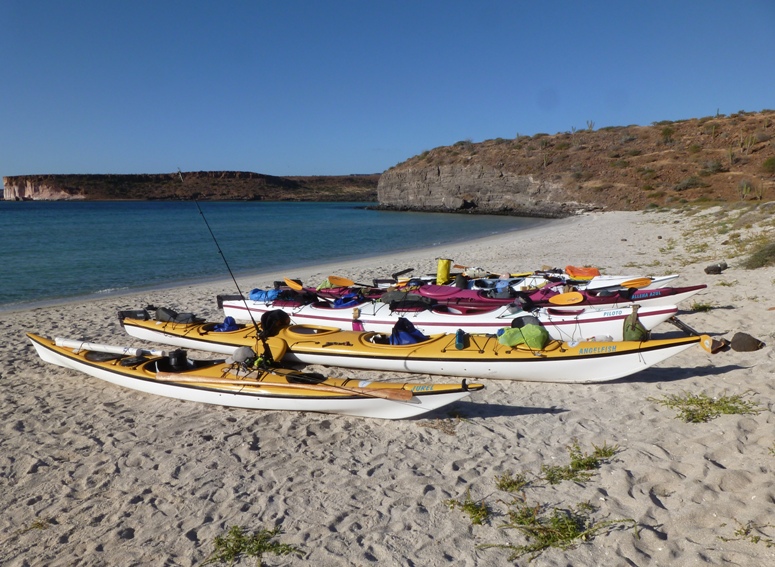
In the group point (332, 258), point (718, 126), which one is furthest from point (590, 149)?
point (332, 258)

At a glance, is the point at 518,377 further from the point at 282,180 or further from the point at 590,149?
the point at 282,180

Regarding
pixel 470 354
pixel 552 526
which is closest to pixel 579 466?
pixel 552 526

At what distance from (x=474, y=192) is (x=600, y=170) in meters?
12.2

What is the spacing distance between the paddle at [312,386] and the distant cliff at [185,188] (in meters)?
89.5

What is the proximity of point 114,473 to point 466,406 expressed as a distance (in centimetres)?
357

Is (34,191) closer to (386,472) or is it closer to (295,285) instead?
(295,285)

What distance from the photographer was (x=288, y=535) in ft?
11.7

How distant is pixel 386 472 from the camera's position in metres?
4.37

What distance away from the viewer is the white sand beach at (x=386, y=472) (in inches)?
133

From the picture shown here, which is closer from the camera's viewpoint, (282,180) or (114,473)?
(114,473)

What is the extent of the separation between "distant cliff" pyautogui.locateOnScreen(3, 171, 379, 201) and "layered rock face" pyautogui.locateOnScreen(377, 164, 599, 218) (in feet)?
144

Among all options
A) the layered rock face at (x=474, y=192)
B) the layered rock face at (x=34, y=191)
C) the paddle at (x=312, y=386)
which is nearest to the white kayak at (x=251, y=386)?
the paddle at (x=312, y=386)

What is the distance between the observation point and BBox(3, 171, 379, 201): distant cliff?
96938mm

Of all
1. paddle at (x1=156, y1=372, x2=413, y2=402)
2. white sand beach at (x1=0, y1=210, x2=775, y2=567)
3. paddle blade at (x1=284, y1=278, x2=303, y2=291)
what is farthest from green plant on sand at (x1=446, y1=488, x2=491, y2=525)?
paddle blade at (x1=284, y1=278, x2=303, y2=291)
